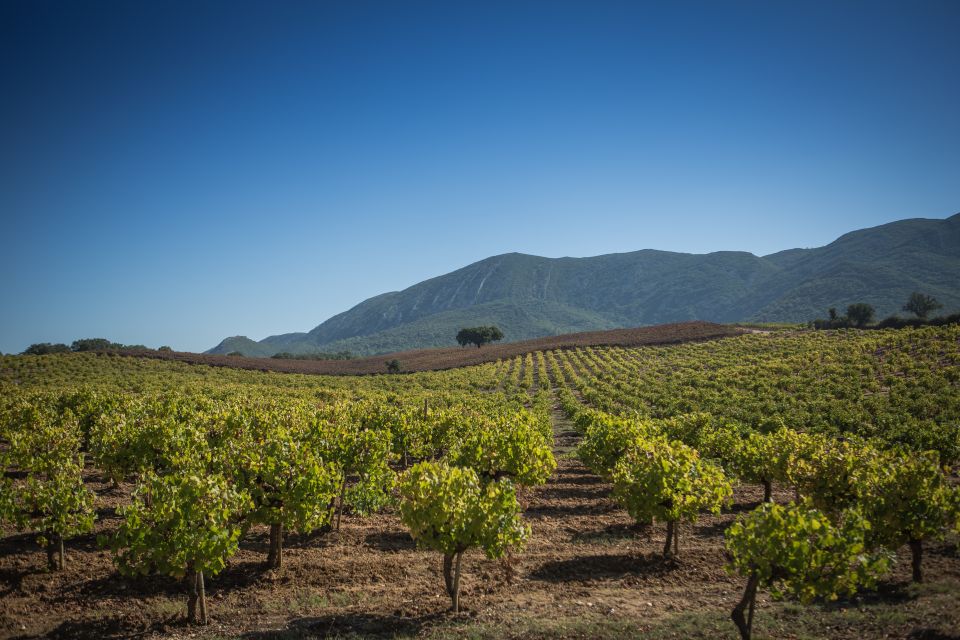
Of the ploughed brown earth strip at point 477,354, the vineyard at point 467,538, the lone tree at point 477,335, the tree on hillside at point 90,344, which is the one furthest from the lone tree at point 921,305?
the tree on hillside at point 90,344

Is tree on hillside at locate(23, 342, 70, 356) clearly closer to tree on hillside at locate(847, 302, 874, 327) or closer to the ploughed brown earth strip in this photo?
the ploughed brown earth strip

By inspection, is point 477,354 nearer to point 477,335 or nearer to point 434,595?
point 477,335

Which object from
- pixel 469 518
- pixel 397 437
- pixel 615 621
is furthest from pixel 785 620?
pixel 397 437

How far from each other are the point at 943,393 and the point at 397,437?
152ft

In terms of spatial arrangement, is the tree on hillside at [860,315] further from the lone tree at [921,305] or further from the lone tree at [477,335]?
the lone tree at [477,335]

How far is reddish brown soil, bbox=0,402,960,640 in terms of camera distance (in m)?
12.3

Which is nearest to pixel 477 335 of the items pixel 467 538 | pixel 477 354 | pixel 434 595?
pixel 477 354

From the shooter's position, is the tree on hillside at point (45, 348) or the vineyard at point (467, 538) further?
the tree on hillside at point (45, 348)

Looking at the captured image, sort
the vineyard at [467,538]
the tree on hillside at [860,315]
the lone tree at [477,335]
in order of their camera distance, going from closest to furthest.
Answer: the vineyard at [467,538] < the tree on hillside at [860,315] < the lone tree at [477,335]

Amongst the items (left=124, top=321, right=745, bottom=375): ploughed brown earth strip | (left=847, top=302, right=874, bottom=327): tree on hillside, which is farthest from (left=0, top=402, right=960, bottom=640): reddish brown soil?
(left=847, top=302, right=874, bottom=327): tree on hillside

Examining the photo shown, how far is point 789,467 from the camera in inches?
714

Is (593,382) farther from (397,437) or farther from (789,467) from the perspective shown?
(789,467)

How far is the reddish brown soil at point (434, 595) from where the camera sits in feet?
40.3

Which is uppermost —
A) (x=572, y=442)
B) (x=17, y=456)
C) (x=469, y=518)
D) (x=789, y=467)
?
(x=17, y=456)
